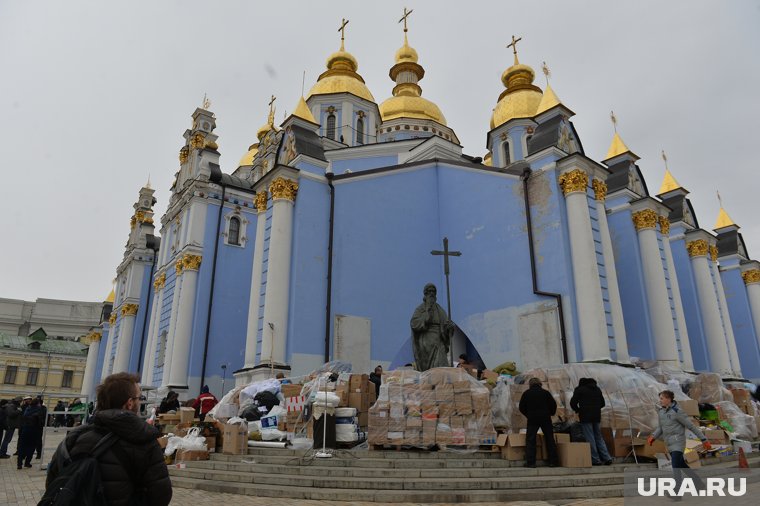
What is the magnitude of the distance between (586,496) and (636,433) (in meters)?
2.92

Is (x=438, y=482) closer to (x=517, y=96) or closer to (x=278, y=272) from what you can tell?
(x=278, y=272)

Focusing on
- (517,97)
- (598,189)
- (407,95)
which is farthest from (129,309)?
(598,189)

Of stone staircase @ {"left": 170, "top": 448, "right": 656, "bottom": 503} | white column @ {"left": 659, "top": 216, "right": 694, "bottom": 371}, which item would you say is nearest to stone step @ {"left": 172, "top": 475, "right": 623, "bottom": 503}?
stone staircase @ {"left": 170, "top": 448, "right": 656, "bottom": 503}

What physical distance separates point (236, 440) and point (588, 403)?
5691 millimetres

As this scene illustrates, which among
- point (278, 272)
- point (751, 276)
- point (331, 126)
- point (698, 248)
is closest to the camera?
point (278, 272)

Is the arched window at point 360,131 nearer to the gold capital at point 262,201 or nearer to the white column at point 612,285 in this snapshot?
the gold capital at point 262,201

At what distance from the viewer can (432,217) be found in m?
18.8

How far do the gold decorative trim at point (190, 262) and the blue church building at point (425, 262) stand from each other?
0.30 ft

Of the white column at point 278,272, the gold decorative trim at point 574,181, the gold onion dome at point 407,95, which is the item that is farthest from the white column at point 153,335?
the gold decorative trim at point 574,181

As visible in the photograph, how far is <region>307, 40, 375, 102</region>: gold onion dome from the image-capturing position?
29.7 meters

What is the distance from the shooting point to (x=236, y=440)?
9445 millimetres

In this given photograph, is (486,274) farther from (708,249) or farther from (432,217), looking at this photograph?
(708,249)

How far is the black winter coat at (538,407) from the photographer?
812cm

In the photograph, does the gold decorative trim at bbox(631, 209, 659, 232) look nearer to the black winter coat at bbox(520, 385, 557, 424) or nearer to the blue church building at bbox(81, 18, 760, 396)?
the blue church building at bbox(81, 18, 760, 396)
